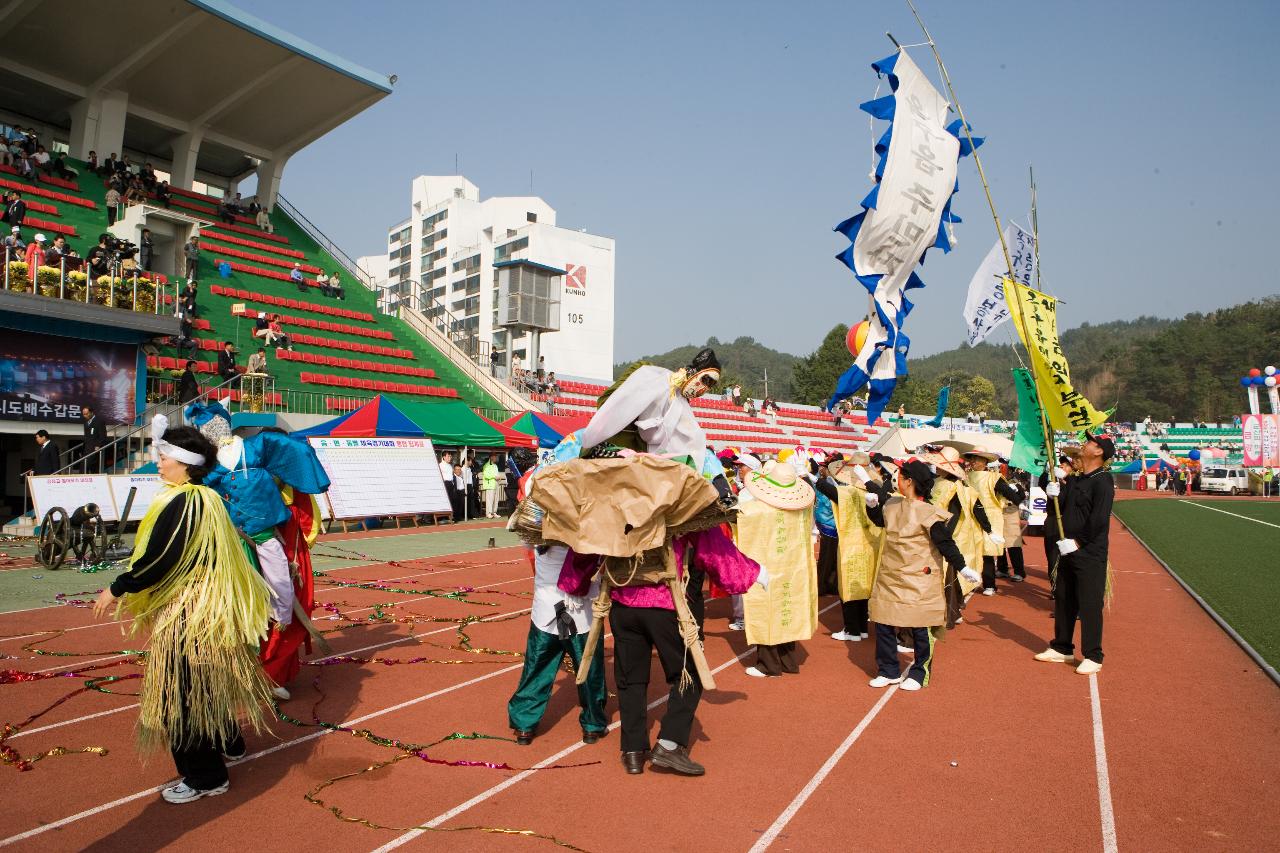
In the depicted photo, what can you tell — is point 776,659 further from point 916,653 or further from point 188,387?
point 188,387

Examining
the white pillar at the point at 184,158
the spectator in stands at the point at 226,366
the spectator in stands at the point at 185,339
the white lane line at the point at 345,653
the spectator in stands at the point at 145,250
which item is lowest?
the white lane line at the point at 345,653

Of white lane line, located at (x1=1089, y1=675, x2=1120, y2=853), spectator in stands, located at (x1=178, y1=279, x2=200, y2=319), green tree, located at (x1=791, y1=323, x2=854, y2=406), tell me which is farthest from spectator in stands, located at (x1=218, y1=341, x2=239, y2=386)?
green tree, located at (x1=791, y1=323, x2=854, y2=406)

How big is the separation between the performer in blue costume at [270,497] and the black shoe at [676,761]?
7.77 ft

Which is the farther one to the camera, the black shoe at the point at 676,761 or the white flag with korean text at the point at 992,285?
the white flag with korean text at the point at 992,285

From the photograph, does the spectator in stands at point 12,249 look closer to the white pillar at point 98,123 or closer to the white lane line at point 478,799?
the white pillar at point 98,123

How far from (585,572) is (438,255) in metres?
91.4

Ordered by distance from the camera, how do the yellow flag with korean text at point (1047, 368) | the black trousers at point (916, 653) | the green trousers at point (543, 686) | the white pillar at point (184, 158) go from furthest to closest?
the white pillar at point (184, 158)
the yellow flag with korean text at point (1047, 368)
the black trousers at point (916, 653)
the green trousers at point (543, 686)

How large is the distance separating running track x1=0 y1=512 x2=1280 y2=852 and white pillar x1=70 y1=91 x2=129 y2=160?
2554cm

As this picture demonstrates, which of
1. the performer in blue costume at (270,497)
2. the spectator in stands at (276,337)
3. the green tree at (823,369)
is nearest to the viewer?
the performer in blue costume at (270,497)

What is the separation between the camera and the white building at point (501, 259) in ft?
258

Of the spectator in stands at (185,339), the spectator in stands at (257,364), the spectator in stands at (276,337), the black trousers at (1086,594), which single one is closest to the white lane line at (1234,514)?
the black trousers at (1086,594)

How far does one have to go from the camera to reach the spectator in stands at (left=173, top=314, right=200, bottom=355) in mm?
19500

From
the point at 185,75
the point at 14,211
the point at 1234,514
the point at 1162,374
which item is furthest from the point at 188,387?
the point at 1162,374

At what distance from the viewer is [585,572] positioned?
169 inches
